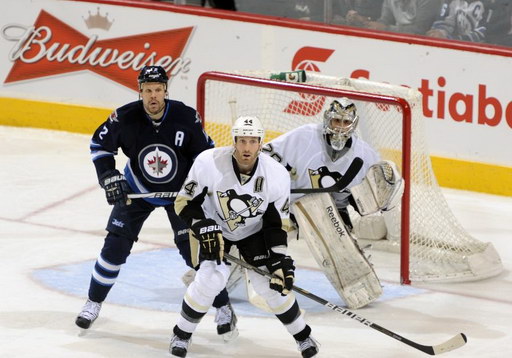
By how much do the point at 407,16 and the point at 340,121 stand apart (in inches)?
88.9

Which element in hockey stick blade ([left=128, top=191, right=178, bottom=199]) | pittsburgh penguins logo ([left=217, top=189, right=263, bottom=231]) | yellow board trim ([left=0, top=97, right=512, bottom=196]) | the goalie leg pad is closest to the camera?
pittsburgh penguins logo ([left=217, top=189, right=263, bottom=231])

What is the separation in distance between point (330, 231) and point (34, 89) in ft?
12.2

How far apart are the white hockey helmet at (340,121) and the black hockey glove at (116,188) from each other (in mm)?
1022

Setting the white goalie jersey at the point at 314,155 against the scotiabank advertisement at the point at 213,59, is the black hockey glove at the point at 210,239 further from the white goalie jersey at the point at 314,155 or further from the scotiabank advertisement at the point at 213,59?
the scotiabank advertisement at the point at 213,59

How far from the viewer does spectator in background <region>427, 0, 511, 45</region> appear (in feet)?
24.7

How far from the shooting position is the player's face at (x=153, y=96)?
5250 millimetres

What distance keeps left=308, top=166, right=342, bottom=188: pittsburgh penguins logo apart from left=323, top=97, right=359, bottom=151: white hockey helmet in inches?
5.3

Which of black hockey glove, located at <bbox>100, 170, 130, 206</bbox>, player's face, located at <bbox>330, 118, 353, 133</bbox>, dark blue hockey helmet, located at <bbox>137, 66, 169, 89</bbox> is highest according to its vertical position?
dark blue hockey helmet, located at <bbox>137, 66, 169, 89</bbox>

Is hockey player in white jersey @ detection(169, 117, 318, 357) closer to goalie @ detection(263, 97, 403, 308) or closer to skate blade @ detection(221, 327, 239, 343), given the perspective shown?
skate blade @ detection(221, 327, 239, 343)

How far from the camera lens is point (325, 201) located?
19.3ft

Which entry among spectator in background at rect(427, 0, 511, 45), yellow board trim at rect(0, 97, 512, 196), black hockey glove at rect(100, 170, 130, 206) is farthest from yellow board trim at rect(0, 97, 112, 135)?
black hockey glove at rect(100, 170, 130, 206)

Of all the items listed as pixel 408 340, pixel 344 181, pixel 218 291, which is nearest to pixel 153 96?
pixel 218 291

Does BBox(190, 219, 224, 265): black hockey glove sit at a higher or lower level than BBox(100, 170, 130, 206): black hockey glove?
lower

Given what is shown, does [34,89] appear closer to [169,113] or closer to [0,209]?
[0,209]
